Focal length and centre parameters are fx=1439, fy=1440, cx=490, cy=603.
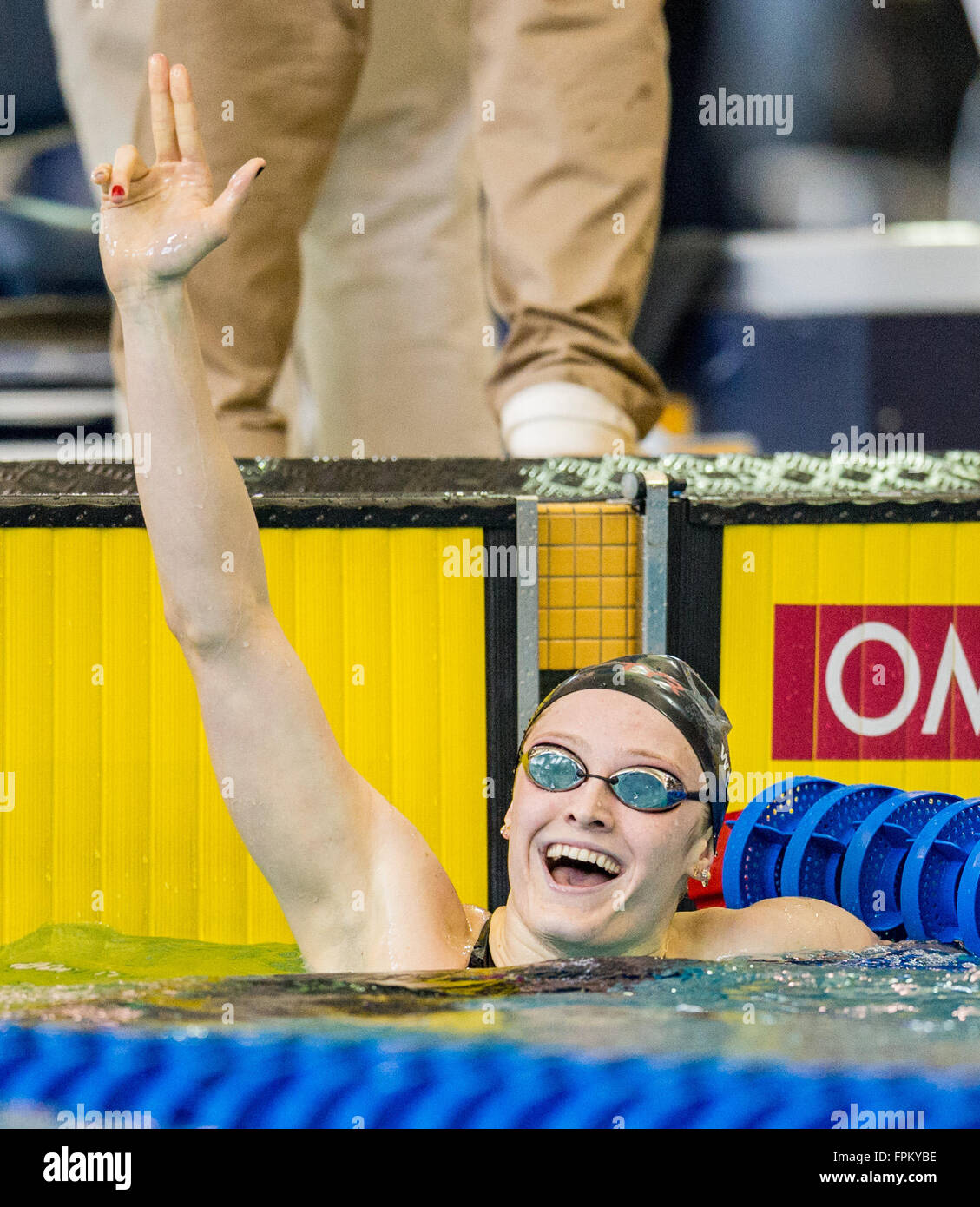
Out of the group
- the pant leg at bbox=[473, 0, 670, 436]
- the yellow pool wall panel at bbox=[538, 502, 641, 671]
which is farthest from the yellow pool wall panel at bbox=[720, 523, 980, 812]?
the pant leg at bbox=[473, 0, 670, 436]

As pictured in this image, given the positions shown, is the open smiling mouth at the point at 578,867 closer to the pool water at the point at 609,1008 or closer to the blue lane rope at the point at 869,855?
the pool water at the point at 609,1008

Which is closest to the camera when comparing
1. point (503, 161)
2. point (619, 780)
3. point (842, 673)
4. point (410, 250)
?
point (619, 780)

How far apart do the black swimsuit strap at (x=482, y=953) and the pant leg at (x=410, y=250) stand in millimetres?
2842

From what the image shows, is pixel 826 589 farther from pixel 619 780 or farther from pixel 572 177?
Answer: pixel 572 177

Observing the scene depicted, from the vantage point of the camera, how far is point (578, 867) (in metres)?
1.81

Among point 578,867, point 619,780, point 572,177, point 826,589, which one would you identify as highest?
point 572,177

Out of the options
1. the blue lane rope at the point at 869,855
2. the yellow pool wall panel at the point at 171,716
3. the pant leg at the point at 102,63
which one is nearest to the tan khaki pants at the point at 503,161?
the pant leg at the point at 102,63

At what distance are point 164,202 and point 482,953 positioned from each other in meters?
0.99

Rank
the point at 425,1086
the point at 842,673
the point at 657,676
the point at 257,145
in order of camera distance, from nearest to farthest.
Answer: the point at 425,1086
the point at 657,676
the point at 842,673
the point at 257,145

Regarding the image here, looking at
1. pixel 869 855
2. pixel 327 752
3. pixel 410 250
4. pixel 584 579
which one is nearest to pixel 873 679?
pixel 584 579

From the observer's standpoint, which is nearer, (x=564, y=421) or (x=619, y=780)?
(x=619, y=780)

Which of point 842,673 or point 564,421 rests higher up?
point 564,421

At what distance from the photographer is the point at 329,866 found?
5.82ft

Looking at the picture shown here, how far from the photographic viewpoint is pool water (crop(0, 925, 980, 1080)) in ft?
4.23
